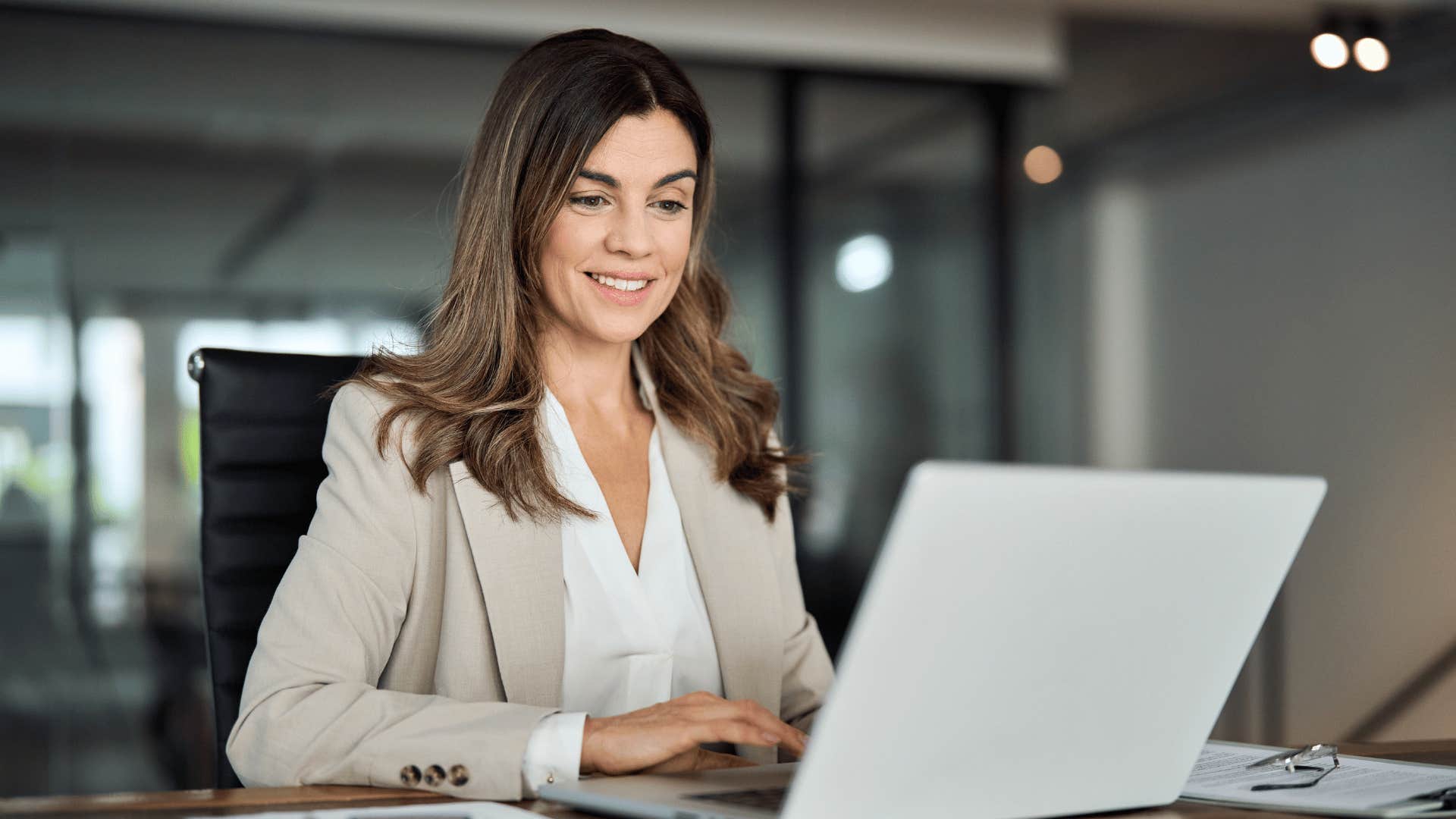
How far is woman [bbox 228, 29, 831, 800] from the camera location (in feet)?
4.12

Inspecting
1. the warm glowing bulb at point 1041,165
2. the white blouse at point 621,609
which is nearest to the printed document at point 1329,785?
the white blouse at point 621,609

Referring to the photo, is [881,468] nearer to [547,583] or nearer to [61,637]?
[61,637]

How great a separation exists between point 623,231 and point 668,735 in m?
0.68

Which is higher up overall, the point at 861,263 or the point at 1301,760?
the point at 861,263

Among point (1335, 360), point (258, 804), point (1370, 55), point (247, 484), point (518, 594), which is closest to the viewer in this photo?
point (258, 804)

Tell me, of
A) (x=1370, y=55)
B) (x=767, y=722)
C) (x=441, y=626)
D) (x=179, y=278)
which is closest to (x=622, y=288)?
(x=441, y=626)

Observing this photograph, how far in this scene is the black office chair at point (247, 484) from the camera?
1.49 meters

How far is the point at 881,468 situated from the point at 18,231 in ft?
8.70

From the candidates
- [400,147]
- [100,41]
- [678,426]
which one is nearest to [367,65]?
[400,147]

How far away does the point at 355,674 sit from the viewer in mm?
1264

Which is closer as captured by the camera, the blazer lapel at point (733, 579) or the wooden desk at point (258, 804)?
the wooden desk at point (258, 804)

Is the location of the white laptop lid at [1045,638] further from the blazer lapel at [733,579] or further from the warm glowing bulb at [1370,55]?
the warm glowing bulb at [1370,55]

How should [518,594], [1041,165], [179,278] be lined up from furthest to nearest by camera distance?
[1041,165] → [179,278] → [518,594]

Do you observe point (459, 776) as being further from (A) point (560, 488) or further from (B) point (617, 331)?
(B) point (617, 331)
